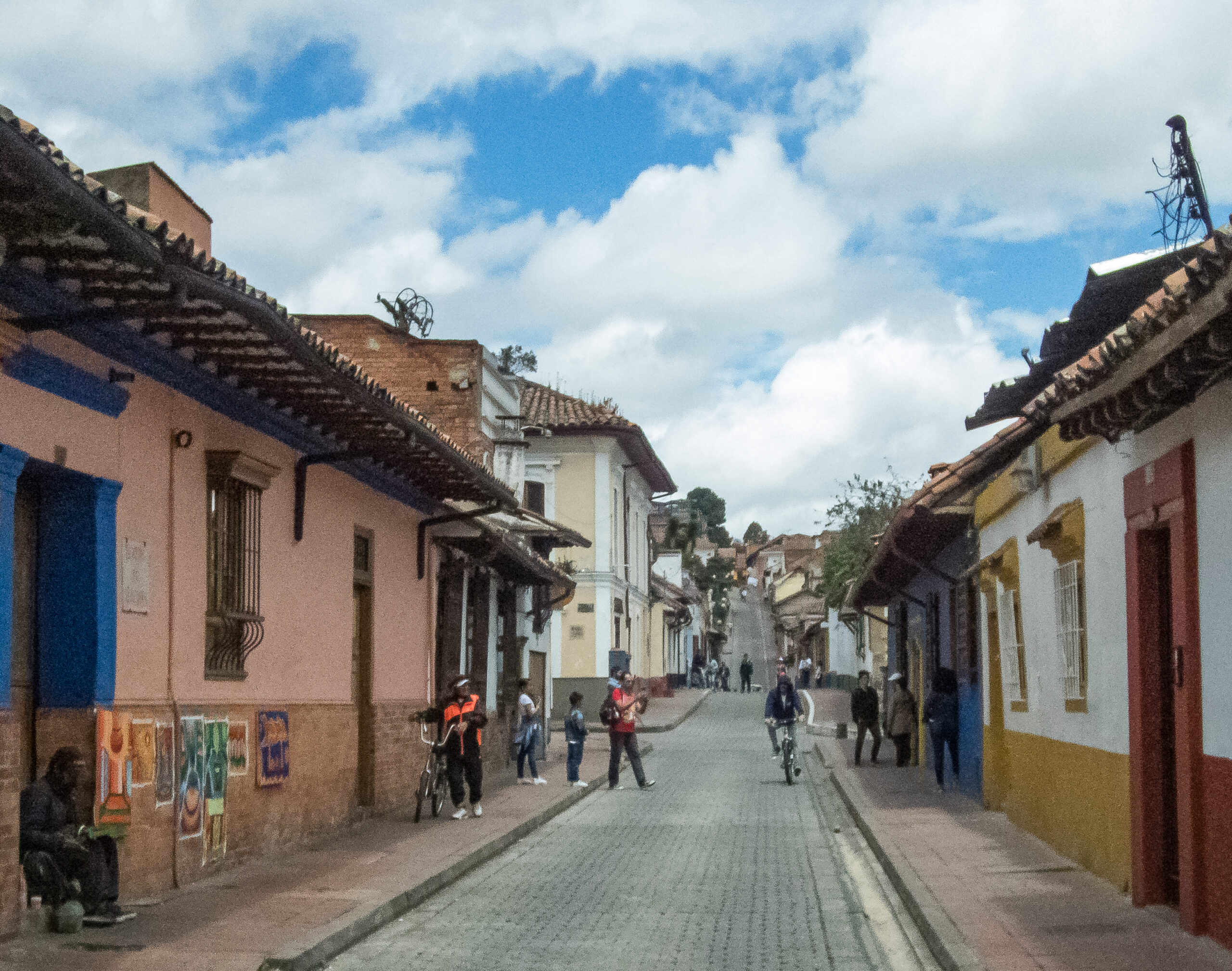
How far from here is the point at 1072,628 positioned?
1200 cm

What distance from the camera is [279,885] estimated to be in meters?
10.8

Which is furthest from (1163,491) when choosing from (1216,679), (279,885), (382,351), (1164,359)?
(382,351)

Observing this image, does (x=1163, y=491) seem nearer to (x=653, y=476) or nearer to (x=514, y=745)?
(x=514, y=745)

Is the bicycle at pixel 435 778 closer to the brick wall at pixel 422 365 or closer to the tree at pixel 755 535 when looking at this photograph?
the brick wall at pixel 422 365

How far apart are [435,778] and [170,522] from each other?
666 centimetres

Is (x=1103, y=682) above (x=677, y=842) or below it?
above

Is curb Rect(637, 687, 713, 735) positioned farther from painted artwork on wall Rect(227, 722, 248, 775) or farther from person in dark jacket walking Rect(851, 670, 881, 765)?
painted artwork on wall Rect(227, 722, 248, 775)

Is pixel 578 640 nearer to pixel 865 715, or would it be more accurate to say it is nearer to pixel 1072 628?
pixel 865 715

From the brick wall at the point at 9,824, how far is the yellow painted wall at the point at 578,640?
105ft

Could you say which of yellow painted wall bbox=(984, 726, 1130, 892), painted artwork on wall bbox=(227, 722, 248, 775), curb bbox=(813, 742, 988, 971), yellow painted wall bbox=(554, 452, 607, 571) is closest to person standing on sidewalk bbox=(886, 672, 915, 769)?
yellow painted wall bbox=(984, 726, 1130, 892)

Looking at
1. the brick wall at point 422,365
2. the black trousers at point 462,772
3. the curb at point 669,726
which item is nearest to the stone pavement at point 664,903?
the black trousers at point 462,772

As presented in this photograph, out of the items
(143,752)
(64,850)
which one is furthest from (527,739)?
(64,850)

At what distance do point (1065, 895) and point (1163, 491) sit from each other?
299 centimetres

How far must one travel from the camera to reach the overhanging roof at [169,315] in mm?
6273
